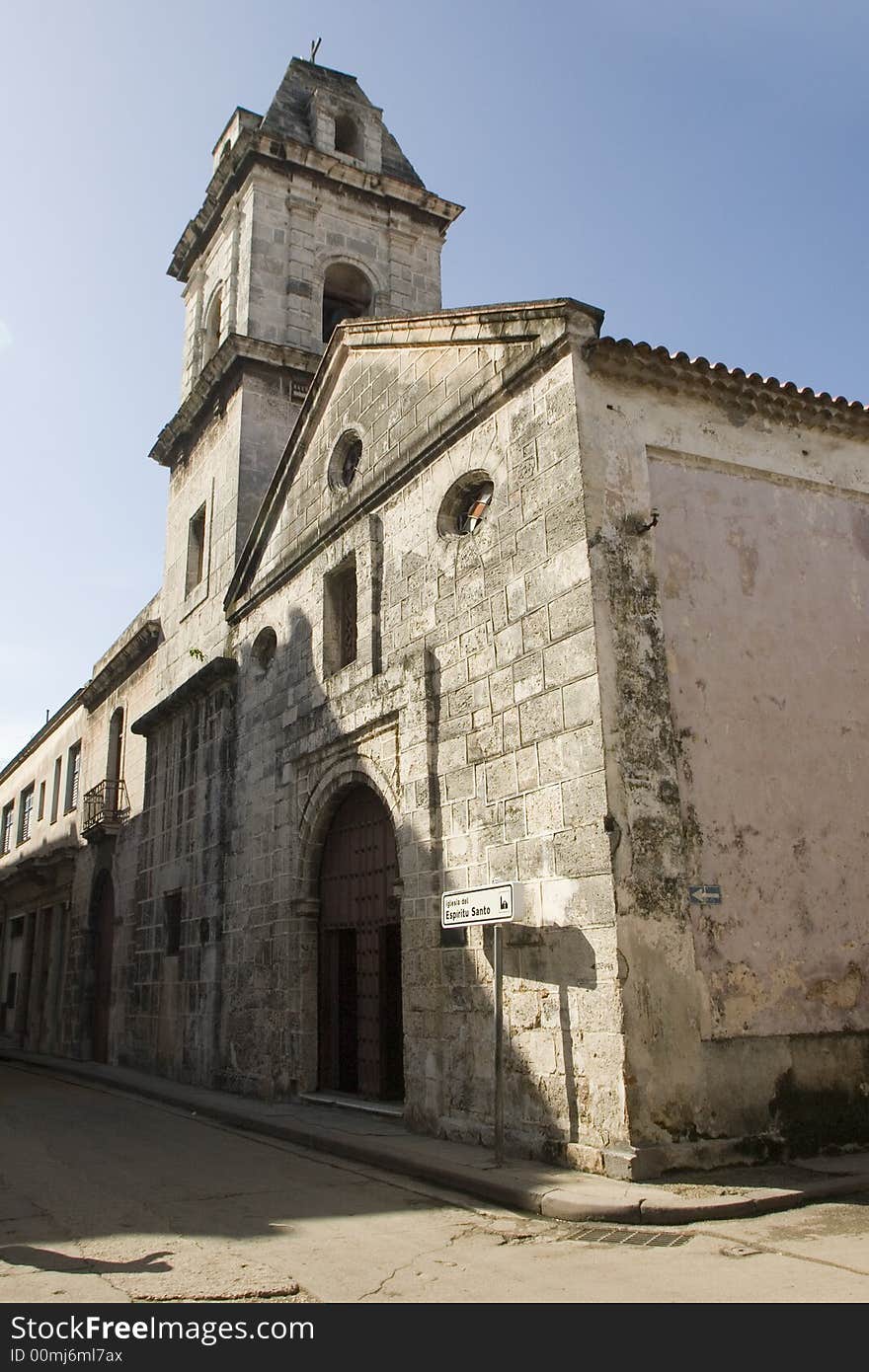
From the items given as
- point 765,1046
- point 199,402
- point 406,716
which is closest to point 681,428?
point 406,716

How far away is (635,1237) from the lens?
5.50m

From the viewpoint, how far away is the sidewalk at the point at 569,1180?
5.85 metres

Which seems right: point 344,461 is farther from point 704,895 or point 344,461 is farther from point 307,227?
point 307,227

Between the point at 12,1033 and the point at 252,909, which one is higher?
the point at 252,909

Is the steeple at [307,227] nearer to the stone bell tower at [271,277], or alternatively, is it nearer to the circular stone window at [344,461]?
the stone bell tower at [271,277]

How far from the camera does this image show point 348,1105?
10.2 m

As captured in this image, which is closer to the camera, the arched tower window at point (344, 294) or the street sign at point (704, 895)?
the street sign at point (704, 895)

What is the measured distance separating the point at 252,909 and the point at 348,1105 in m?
3.15

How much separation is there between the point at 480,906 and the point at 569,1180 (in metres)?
1.83

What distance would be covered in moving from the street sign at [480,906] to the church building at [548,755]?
55cm

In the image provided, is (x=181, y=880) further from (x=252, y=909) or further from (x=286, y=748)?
(x=286, y=748)

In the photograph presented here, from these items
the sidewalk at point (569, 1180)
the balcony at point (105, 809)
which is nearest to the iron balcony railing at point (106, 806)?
the balcony at point (105, 809)

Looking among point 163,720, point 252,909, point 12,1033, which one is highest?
point 163,720

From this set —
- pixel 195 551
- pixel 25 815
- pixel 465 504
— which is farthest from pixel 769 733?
pixel 25 815
